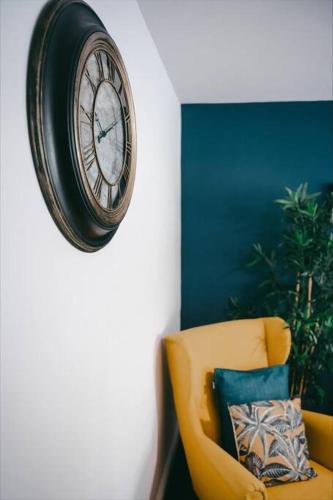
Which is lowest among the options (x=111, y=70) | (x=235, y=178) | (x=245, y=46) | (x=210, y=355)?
(x=210, y=355)

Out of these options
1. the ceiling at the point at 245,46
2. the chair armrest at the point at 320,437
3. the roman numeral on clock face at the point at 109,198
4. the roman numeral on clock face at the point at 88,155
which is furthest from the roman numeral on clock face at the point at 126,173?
the chair armrest at the point at 320,437

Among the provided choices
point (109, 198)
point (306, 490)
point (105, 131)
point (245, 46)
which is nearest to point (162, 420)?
point (306, 490)

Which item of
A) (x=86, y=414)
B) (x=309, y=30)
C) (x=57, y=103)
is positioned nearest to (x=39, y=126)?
(x=57, y=103)

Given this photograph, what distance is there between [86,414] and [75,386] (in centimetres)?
13

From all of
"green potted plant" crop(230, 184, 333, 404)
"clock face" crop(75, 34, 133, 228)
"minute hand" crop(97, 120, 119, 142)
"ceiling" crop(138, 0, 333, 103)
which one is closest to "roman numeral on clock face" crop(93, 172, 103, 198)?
"clock face" crop(75, 34, 133, 228)

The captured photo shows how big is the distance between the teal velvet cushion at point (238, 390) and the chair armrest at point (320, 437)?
20 centimetres

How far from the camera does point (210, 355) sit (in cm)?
216

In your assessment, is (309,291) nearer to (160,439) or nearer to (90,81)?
(160,439)

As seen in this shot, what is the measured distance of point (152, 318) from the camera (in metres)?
1.97

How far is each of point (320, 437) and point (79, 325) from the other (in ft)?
5.35

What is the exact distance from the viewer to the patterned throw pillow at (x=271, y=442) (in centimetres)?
174

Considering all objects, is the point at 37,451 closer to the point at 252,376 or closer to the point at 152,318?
the point at 152,318

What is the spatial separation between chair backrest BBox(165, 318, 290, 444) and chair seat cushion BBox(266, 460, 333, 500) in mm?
402

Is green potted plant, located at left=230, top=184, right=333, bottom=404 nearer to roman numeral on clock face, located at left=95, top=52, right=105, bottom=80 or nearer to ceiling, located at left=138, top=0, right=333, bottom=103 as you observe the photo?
ceiling, located at left=138, top=0, right=333, bottom=103
